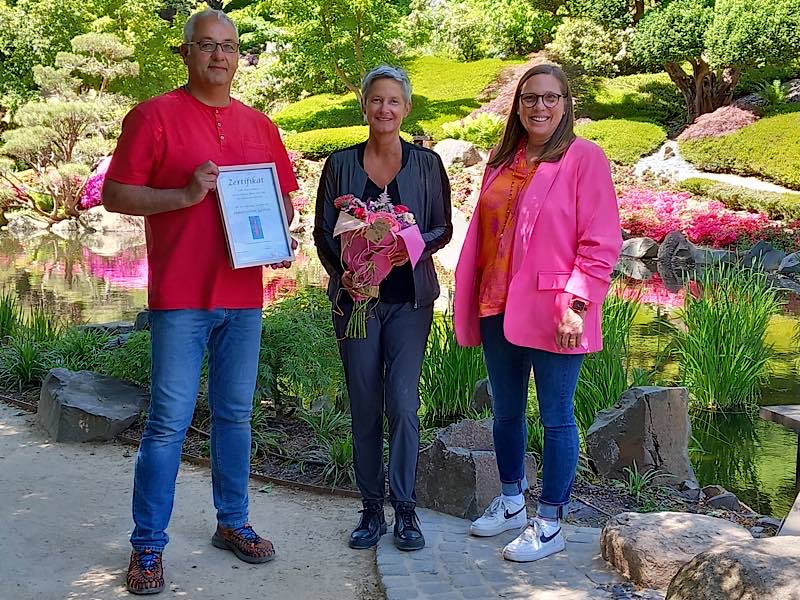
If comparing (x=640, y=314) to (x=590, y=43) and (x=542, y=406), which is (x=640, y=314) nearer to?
(x=542, y=406)

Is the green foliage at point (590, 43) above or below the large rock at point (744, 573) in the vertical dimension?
above

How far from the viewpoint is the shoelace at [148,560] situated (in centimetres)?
265

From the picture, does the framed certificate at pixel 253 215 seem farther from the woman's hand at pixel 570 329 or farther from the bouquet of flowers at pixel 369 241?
the woman's hand at pixel 570 329

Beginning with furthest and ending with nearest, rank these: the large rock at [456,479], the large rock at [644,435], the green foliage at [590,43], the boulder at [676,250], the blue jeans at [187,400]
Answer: the green foliage at [590,43]
the boulder at [676,250]
the large rock at [644,435]
the large rock at [456,479]
the blue jeans at [187,400]

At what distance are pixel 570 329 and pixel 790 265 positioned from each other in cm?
932

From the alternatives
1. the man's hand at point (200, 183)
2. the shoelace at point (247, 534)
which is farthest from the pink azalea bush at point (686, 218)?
the man's hand at point (200, 183)

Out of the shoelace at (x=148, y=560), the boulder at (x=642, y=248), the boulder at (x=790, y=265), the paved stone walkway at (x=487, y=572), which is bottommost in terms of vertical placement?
the paved stone walkway at (x=487, y=572)

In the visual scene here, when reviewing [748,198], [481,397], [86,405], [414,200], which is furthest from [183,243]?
[748,198]

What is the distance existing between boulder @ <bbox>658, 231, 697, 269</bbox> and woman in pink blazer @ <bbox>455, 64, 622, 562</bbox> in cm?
966

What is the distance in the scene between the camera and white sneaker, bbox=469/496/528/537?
3020 mm

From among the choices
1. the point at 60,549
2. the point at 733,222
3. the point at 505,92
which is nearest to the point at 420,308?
the point at 60,549

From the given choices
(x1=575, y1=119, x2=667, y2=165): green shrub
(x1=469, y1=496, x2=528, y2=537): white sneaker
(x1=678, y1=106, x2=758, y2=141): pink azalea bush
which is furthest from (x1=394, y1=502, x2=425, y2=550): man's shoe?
(x1=678, y1=106, x2=758, y2=141): pink azalea bush

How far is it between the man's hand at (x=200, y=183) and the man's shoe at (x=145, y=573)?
1.07 metres

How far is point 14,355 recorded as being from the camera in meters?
5.30
